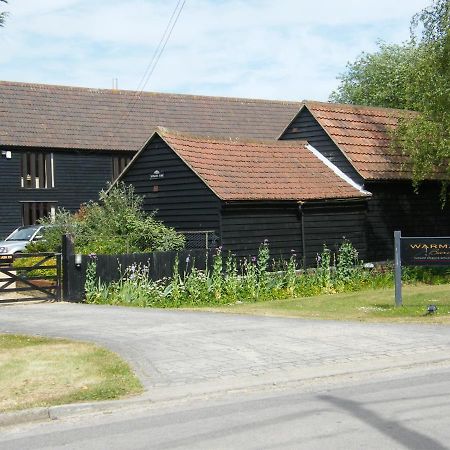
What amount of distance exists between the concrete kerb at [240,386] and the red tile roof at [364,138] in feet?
56.3

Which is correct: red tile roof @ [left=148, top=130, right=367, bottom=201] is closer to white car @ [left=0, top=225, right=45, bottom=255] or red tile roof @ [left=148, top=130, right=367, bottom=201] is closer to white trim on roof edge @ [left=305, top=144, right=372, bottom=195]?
white trim on roof edge @ [left=305, top=144, right=372, bottom=195]

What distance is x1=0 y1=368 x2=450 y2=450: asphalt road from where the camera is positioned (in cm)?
725

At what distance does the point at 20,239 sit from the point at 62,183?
10.5 meters

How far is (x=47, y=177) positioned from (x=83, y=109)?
4.73 meters

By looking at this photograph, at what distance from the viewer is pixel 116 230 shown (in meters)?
24.9

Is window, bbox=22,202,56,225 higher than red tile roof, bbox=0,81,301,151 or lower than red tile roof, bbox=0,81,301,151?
lower

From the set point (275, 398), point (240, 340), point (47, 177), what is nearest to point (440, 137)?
point (240, 340)

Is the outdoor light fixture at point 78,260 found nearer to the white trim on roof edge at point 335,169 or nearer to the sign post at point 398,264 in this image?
the sign post at point 398,264

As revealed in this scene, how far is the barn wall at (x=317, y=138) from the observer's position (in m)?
28.2

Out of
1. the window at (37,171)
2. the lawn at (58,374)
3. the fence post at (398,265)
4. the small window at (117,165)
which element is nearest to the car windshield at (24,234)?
the window at (37,171)

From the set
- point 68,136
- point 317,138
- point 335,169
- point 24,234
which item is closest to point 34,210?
point 68,136

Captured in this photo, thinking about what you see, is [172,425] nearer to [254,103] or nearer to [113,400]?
[113,400]

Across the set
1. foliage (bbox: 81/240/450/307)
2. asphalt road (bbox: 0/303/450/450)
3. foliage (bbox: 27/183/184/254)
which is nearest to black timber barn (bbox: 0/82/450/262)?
foliage (bbox: 27/183/184/254)

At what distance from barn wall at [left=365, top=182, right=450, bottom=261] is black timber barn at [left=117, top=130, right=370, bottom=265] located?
2.72 feet
